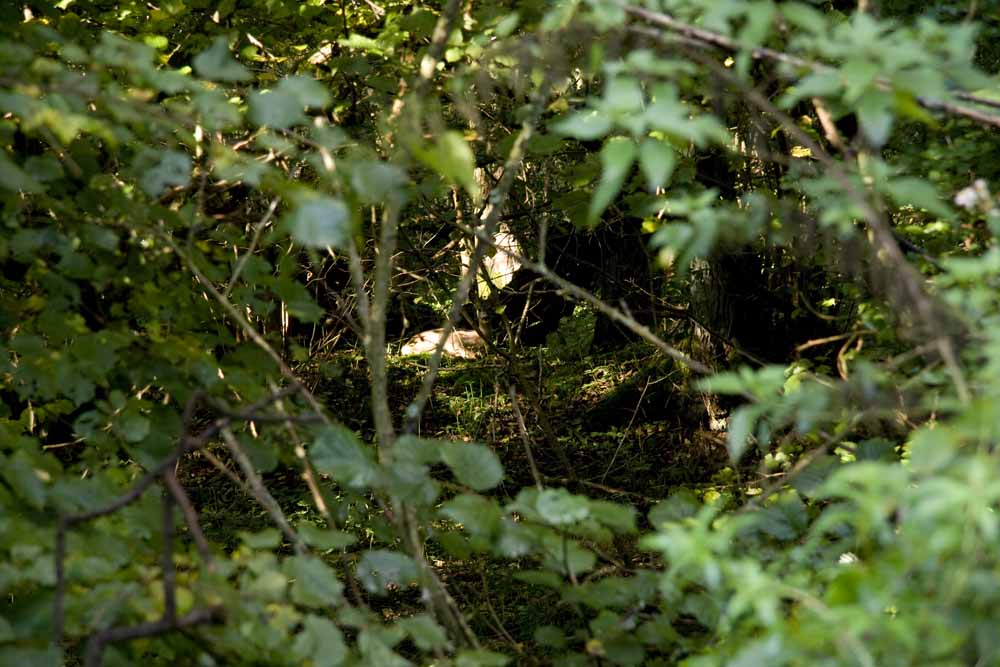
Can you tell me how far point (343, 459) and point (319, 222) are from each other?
544 mm

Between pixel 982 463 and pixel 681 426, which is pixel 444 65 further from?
pixel 681 426

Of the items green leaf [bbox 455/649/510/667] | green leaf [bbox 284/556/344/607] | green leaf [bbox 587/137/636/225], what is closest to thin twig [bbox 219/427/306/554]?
green leaf [bbox 284/556/344/607]

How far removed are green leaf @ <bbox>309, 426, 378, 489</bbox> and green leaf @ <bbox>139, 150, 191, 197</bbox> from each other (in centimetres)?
47

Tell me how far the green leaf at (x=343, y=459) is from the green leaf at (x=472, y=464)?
0.13 m

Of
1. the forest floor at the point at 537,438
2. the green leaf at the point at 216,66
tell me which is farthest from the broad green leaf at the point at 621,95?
the forest floor at the point at 537,438

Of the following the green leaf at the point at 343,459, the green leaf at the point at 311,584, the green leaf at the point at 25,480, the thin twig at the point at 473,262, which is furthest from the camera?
the thin twig at the point at 473,262

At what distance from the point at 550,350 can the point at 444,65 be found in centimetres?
437

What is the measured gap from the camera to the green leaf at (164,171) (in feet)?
5.03

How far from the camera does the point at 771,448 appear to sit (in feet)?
14.0

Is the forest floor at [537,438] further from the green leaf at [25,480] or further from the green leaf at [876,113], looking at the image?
the green leaf at [876,113]

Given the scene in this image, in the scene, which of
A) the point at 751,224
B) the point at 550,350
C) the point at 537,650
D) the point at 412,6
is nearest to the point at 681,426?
the point at 550,350

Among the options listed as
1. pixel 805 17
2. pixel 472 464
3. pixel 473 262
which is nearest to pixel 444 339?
pixel 473 262

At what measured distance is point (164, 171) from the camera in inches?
62.7

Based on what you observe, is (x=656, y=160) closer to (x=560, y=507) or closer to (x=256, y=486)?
(x=560, y=507)
